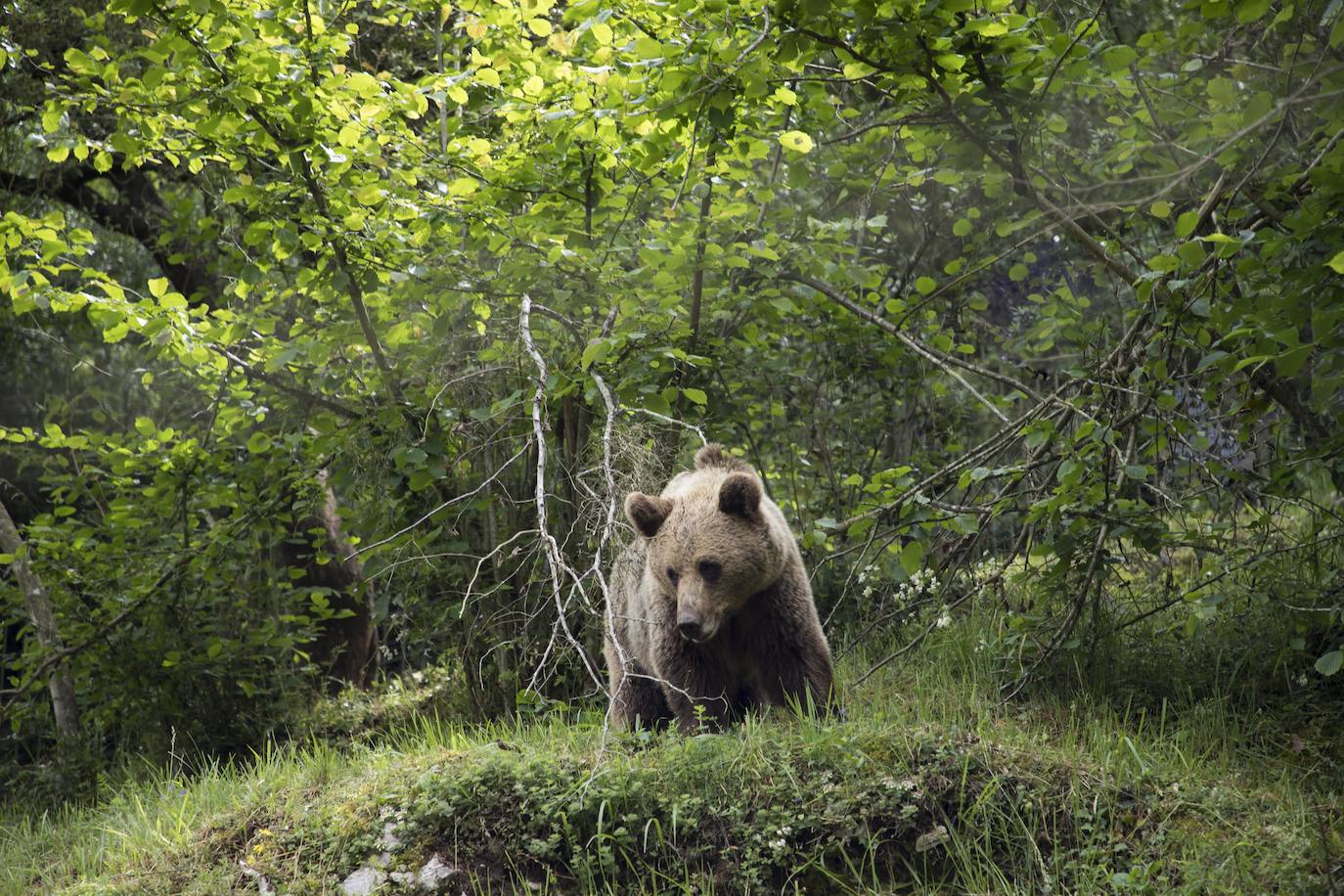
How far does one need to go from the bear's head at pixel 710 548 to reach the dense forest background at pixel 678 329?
30cm

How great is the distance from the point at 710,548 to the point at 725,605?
0.28 metres

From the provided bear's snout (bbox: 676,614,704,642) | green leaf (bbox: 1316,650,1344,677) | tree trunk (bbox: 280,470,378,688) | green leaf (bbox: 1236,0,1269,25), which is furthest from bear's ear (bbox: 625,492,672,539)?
tree trunk (bbox: 280,470,378,688)

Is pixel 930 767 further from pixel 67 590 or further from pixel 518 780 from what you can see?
pixel 67 590

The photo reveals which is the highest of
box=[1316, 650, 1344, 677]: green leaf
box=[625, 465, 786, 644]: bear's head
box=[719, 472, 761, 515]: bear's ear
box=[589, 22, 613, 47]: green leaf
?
box=[589, 22, 613, 47]: green leaf

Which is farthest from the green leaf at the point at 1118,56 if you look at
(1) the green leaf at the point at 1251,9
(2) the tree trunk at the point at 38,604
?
(2) the tree trunk at the point at 38,604

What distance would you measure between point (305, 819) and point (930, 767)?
271 cm

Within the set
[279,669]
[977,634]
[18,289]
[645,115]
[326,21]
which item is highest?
[326,21]

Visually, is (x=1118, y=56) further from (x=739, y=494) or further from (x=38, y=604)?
(x=38, y=604)

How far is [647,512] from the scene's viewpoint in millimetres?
5855

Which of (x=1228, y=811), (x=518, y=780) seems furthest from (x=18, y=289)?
(x=1228, y=811)

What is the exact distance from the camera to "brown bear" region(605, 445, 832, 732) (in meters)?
5.67

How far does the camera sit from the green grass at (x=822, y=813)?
4383 mm

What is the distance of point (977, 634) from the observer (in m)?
6.73

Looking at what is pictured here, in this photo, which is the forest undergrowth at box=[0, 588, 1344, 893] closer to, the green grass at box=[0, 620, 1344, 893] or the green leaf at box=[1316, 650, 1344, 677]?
the green grass at box=[0, 620, 1344, 893]
